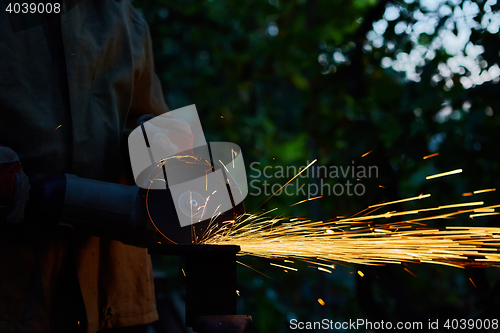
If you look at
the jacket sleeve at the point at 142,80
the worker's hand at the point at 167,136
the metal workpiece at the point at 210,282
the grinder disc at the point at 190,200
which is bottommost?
the metal workpiece at the point at 210,282

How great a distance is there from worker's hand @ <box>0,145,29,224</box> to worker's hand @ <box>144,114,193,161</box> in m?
0.40

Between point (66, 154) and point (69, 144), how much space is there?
33mm

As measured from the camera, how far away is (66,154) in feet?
4.03

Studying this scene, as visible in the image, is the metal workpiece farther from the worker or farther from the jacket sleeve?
the jacket sleeve

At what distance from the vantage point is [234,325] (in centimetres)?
94

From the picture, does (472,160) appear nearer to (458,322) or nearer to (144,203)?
(458,322)

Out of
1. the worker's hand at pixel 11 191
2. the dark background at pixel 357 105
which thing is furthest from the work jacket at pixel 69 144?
the dark background at pixel 357 105

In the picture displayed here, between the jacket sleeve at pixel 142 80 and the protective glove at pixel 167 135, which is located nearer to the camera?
the protective glove at pixel 167 135

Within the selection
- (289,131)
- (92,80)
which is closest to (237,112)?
(289,131)

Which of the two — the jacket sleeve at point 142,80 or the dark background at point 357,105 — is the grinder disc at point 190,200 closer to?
the jacket sleeve at point 142,80

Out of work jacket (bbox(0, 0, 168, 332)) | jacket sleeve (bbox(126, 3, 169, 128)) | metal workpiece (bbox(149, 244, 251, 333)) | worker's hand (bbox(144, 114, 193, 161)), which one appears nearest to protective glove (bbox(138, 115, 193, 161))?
worker's hand (bbox(144, 114, 193, 161))

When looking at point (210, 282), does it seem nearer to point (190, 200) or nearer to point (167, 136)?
point (190, 200)

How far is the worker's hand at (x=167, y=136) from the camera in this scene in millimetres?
1318

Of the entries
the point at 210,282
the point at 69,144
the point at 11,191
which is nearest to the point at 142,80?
the point at 69,144
